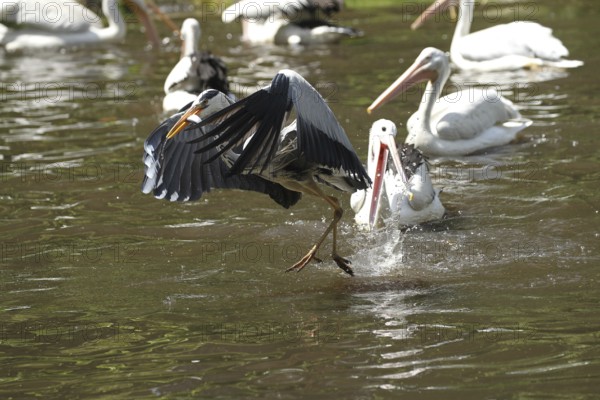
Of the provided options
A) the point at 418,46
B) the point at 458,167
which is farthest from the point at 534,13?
the point at 458,167

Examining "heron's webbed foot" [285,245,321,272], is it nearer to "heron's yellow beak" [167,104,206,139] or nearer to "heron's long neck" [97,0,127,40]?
"heron's yellow beak" [167,104,206,139]

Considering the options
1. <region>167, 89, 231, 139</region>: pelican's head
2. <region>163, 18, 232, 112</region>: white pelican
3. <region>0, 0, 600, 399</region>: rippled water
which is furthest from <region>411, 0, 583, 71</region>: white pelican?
<region>167, 89, 231, 139</region>: pelican's head

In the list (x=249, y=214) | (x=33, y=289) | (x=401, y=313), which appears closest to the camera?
(x=401, y=313)

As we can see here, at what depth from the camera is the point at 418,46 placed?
1379 cm

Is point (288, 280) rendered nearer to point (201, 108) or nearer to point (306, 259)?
point (306, 259)

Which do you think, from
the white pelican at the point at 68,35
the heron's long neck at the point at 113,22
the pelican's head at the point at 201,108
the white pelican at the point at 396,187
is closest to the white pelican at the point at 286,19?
the white pelican at the point at 68,35

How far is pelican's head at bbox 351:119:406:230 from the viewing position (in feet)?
23.8

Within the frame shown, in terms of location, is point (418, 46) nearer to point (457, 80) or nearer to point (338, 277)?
point (457, 80)

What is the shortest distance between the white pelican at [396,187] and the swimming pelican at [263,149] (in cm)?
58

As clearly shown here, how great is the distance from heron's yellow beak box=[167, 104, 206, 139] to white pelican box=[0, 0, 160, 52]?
8893 mm

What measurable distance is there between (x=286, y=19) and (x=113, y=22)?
2347 millimetres

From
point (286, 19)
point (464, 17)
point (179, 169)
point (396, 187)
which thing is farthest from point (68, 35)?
point (179, 169)

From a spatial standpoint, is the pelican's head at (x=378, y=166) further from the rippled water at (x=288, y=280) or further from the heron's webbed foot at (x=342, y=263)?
the heron's webbed foot at (x=342, y=263)

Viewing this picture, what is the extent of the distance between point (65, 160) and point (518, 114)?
398 centimetres
